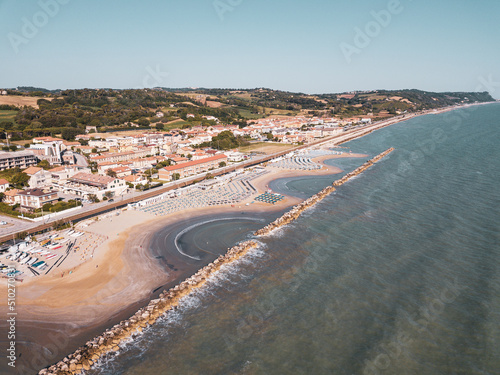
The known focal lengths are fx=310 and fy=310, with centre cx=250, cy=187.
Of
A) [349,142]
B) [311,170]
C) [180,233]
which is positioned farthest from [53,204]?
[349,142]

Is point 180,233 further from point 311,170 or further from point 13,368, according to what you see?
point 311,170

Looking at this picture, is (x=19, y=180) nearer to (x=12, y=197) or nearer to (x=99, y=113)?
(x=12, y=197)

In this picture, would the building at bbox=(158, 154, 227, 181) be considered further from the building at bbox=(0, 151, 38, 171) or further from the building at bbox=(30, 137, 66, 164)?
the building at bbox=(0, 151, 38, 171)

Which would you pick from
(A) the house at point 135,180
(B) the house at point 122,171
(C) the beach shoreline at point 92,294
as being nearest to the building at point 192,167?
(A) the house at point 135,180

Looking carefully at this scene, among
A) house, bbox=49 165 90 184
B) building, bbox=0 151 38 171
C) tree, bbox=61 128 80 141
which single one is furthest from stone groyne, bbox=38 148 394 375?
tree, bbox=61 128 80 141

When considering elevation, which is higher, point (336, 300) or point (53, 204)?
point (53, 204)

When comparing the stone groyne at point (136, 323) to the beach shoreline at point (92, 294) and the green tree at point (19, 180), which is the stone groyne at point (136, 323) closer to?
the beach shoreline at point (92, 294)
